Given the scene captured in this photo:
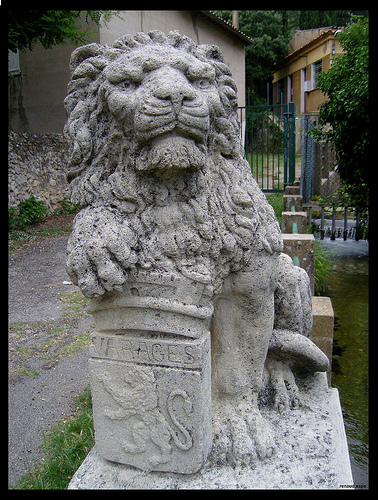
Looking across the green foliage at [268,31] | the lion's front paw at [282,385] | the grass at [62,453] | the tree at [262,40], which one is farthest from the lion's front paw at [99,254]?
the tree at [262,40]

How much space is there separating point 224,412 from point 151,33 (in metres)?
1.42

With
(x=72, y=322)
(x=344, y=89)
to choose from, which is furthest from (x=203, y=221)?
(x=344, y=89)

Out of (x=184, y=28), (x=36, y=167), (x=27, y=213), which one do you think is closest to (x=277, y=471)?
(x=27, y=213)

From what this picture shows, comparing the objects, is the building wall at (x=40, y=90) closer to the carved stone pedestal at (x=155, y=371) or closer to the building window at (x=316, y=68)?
the carved stone pedestal at (x=155, y=371)

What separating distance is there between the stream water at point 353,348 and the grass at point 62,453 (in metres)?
1.73

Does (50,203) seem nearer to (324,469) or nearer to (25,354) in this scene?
(25,354)

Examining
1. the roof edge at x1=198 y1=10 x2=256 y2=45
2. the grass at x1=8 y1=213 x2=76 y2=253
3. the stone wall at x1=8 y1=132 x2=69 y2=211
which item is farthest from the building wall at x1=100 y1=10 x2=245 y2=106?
the grass at x1=8 y1=213 x2=76 y2=253

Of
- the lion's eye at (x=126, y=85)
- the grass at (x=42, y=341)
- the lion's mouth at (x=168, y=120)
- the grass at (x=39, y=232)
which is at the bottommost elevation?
the grass at (x=42, y=341)

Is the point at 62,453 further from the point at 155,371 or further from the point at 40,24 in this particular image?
the point at 40,24

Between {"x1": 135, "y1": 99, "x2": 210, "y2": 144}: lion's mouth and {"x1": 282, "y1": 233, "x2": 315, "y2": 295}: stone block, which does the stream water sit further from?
{"x1": 135, "y1": 99, "x2": 210, "y2": 144}: lion's mouth

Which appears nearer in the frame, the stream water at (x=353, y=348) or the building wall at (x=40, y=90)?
the stream water at (x=353, y=348)

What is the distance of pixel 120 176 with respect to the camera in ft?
5.41

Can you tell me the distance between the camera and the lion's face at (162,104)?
59.3 inches

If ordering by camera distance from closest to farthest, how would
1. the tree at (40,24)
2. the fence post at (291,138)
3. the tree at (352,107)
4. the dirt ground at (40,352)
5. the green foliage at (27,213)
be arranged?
1. the dirt ground at (40,352)
2. the tree at (352,107)
3. the tree at (40,24)
4. the fence post at (291,138)
5. the green foliage at (27,213)
